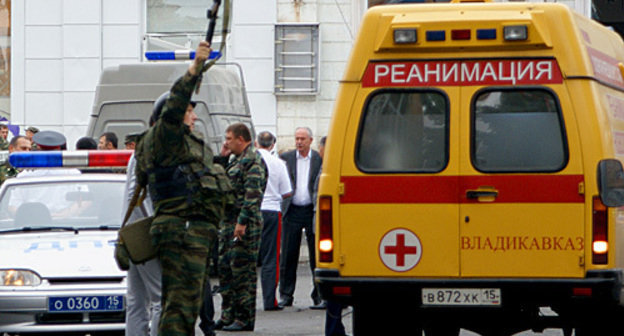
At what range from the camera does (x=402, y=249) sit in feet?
27.2

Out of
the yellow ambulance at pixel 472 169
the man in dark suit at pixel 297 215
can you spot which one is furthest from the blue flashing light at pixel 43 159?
the man in dark suit at pixel 297 215

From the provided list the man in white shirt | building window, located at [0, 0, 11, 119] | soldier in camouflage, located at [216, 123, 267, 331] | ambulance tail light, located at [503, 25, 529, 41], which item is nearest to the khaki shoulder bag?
ambulance tail light, located at [503, 25, 529, 41]

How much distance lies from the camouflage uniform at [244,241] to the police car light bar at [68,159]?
1.58m

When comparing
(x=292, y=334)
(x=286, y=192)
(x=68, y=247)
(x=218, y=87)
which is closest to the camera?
(x=68, y=247)

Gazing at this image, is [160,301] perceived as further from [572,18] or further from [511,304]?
[572,18]

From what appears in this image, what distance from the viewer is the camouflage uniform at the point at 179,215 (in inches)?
310

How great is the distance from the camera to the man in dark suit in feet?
43.3

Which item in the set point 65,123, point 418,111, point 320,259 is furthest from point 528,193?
point 65,123

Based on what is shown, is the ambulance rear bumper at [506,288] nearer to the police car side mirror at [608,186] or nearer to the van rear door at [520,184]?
the van rear door at [520,184]

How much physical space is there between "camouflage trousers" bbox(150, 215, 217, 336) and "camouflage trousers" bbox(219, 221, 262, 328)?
3.17m

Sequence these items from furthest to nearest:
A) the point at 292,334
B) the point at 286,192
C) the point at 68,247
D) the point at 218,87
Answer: the point at 218,87
the point at 286,192
the point at 292,334
the point at 68,247

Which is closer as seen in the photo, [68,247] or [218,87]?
[68,247]

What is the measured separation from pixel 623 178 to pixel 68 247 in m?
4.14

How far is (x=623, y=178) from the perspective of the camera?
8.16 m
